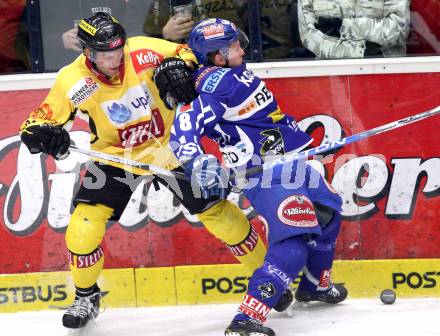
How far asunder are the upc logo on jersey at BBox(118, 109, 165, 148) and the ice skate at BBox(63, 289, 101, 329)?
2.45 ft

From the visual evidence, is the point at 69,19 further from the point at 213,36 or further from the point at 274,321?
the point at 274,321

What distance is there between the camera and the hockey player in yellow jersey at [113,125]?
5.04 metres

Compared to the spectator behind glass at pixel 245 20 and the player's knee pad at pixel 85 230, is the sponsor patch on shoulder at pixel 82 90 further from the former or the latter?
the spectator behind glass at pixel 245 20

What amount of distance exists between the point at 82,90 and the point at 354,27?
150cm

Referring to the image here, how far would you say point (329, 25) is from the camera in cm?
575

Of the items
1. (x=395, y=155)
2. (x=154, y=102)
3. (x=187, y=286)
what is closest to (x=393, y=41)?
(x=395, y=155)

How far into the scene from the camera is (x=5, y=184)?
597cm

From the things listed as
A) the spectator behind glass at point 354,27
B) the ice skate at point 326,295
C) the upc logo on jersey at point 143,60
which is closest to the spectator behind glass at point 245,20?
the spectator behind glass at point 354,27

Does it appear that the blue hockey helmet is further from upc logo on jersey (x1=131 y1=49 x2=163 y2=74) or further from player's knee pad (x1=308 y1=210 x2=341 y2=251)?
player's knee pad (x1=308 y1=210 x2=341 y2=251)

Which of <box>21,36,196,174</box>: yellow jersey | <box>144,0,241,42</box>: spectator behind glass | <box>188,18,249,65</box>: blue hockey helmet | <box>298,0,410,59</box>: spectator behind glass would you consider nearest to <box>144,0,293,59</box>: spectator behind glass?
<box>144,0,241,42</box>: spectator behind glass

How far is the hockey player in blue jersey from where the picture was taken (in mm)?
4902

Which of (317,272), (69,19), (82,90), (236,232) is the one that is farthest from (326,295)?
(69,19)

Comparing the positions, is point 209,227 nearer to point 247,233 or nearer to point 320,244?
point 247,233

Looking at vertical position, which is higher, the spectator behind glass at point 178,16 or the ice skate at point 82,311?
the spectator behind glass at point 178,16
